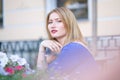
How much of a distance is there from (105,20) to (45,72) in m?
6.16

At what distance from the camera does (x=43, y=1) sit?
28.1 feet

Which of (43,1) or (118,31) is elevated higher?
(43,1)

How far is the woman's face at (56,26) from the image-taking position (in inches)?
102

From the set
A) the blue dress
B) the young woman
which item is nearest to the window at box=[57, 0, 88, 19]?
the young woman

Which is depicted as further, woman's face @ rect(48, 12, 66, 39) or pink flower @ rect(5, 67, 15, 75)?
woman's face @ rect(48, 12, 66, 39)

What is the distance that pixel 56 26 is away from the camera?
258cm

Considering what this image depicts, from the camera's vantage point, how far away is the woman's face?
8.46 ft

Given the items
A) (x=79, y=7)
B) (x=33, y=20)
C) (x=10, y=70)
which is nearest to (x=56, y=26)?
(x=10, y=70)

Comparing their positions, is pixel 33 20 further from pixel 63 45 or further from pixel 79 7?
pixel 63 45

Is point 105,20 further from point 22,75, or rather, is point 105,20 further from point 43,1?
point 22,75

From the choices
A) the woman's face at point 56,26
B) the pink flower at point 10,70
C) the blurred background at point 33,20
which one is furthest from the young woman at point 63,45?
the blurred background at point 33,20

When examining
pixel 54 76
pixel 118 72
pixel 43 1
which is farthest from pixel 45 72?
pixel 43 1

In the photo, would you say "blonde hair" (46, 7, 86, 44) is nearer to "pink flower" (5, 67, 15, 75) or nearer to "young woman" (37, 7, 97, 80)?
"young woman" (37, 7, 97, 80)

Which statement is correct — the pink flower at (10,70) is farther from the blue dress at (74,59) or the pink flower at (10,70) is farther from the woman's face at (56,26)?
the woman's face at (56,26)
